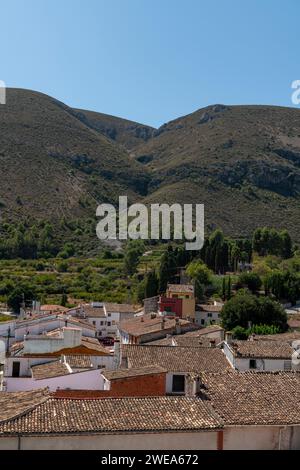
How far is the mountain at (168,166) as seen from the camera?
101875mm

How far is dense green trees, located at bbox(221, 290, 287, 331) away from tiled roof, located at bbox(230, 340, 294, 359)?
15105 millimetres

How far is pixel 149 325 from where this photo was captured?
125ft

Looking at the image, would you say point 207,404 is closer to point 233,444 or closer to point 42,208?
point 233,444

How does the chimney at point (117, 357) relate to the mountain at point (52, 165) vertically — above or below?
below

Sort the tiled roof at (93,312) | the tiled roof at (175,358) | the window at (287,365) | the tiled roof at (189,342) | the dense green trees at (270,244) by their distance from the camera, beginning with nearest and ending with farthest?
the tiled roof at (175,358) < the window at (287,365) < the tiled roof at (189,342) < the tiled roof at (93,312) < the dense green trees at (270,244)

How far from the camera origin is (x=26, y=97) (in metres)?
139

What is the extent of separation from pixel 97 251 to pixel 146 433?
80.0 m

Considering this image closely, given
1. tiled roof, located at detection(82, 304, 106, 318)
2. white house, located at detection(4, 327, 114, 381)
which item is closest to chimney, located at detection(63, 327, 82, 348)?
white house, located at detection(4, 327, 114, 381)

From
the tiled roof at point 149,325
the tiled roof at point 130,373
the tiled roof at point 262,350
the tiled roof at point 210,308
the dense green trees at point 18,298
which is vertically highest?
the tiled roof at point 130,373

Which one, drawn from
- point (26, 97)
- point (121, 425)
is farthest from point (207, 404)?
point (26, 97)

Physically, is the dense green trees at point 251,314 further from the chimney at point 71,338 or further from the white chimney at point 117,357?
the white chimney at point 117,357

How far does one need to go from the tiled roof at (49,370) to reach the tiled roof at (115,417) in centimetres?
563

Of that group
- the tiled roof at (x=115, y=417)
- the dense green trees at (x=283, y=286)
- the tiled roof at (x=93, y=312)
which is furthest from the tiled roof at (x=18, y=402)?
the dense green trees at (x=283, y=286)
